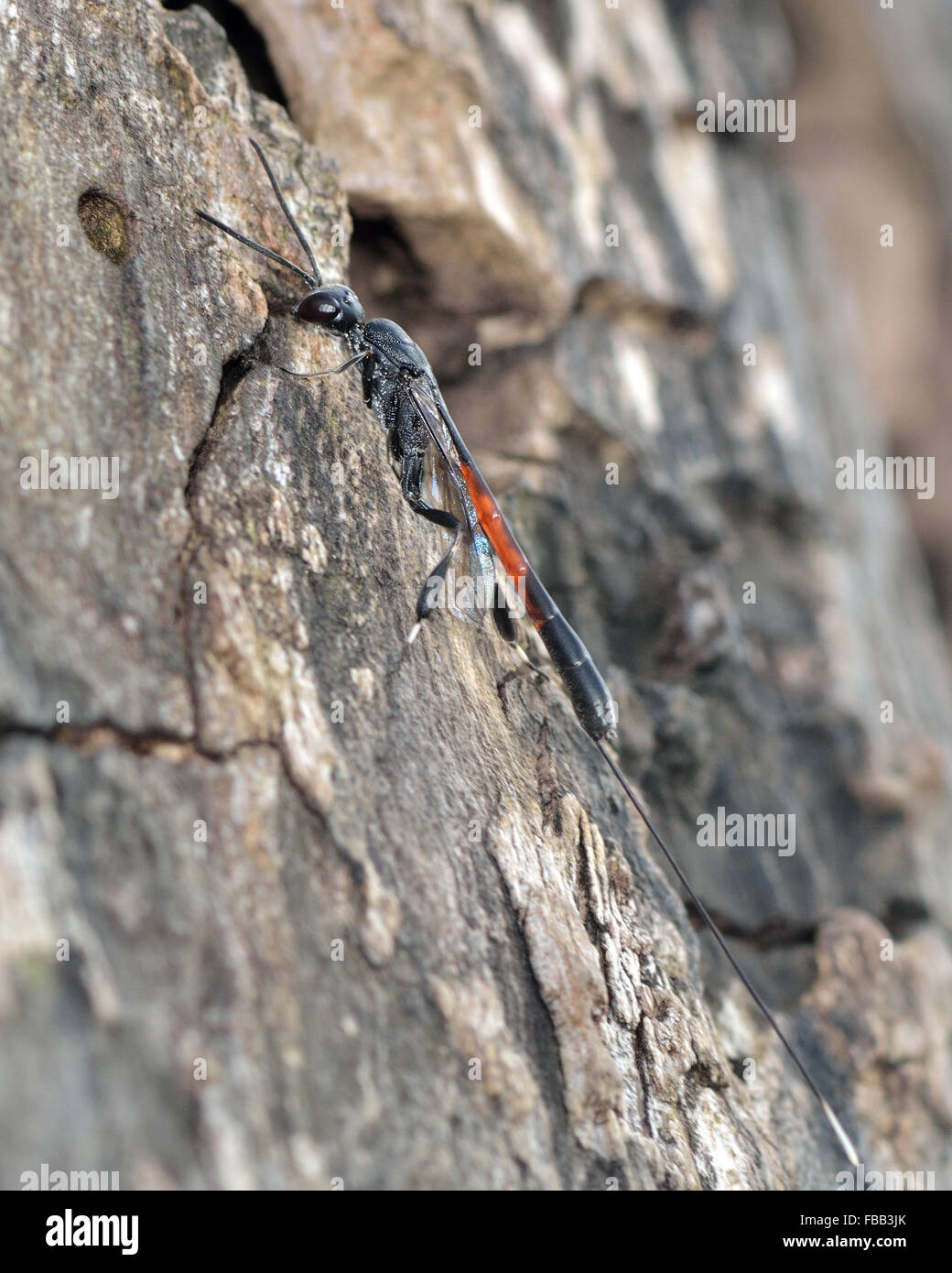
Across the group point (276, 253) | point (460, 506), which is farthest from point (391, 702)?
point (276, 253)

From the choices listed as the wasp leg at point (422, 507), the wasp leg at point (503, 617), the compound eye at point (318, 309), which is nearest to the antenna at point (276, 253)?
the compound eye at point (318, 309)

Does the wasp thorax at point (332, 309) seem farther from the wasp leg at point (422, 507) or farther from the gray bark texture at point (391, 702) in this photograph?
the wasp leg at point (422, 507)

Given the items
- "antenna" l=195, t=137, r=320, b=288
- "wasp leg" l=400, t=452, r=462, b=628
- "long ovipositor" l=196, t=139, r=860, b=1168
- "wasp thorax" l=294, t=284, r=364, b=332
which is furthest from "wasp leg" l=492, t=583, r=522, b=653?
"antenna" l=195, t=137, r=320, b=288

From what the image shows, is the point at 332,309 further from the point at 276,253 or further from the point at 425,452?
the point at 425,452

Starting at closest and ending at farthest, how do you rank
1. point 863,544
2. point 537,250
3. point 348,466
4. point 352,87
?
point 348,466, point 352,87, point 537,250, point 863,544

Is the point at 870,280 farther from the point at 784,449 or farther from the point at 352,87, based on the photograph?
the point at 352,87
